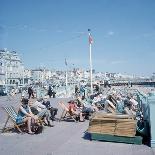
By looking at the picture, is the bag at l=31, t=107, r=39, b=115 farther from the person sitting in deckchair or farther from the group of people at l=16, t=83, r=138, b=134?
the person sitting in deckchair

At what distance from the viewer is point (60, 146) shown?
8.27m

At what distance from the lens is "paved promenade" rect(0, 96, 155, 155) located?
762 centimetres

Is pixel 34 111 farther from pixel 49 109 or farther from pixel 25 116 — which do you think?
pixel 49 109

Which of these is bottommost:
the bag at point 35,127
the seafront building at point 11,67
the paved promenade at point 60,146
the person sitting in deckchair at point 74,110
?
the paved promenade at point 60,146

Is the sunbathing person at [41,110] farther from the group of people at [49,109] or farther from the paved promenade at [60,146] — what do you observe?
the paved promenade at [60,146]

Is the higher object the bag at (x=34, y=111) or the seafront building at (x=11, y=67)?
the seafront building at (x=11, y=67)

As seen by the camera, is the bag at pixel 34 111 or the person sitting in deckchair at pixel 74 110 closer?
the bag at pixel 34 111

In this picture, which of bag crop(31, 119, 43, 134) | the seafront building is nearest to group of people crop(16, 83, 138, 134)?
bag crop(31, 119, 43, 134)

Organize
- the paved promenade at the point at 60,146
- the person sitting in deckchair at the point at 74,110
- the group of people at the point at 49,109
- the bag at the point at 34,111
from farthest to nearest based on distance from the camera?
the person sitting in deckchair at the point at 74,110 → the bag at the point at 34,111 → the group of people at the point at 49,109 → the paved promenade at the point at 60,146

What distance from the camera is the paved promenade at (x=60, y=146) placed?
7.62m

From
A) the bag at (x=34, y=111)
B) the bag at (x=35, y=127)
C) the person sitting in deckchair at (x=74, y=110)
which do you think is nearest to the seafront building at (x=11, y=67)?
the person sitting in deckchair at (x=74, y=110)

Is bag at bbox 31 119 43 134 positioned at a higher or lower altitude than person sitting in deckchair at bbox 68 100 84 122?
lower

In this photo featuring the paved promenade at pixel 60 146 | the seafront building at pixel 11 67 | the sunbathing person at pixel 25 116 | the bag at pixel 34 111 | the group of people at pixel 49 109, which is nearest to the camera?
the paved promenade at pixel 60 146

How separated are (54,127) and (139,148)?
13.6ft
